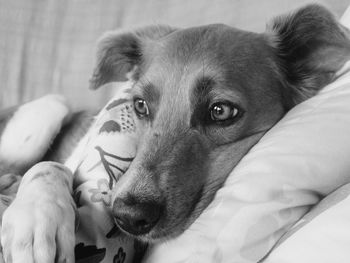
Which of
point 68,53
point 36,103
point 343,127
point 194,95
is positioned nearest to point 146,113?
point 194,95

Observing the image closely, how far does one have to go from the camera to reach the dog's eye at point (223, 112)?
1379mm

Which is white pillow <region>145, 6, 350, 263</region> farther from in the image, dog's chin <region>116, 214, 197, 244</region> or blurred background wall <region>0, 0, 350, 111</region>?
blurred background wall <region>0, 0, 350, 111</region>

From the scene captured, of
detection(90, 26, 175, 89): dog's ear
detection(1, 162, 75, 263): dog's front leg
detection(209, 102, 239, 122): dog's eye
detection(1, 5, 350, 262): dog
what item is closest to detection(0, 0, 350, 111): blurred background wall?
detection(90, 26, 175, 89): dog's ear

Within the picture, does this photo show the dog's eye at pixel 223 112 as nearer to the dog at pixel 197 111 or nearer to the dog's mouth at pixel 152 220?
the dog at pixel 197 111

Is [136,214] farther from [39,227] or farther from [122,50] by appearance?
[122,50]

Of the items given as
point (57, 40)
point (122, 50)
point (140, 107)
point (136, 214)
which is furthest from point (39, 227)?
point (57, 40)

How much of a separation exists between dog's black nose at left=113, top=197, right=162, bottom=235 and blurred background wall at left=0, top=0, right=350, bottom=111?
1484 mm

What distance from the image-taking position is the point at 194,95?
4.55ft

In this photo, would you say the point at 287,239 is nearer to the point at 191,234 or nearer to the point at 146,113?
the point at 191,234

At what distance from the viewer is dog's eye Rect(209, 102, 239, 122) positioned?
1.38 meters

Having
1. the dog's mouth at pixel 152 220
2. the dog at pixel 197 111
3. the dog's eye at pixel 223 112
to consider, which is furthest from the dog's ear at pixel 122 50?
the dog's mouth at pixel 152 220

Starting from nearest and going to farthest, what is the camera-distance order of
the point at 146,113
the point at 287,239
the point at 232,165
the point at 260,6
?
1. the point at 287,239
2. the point at 232,165
3. the point at 146,113
4. the point at 260,6

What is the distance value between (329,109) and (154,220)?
506mm

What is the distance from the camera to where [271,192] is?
1.07 meters
